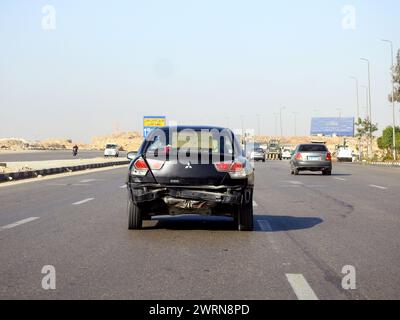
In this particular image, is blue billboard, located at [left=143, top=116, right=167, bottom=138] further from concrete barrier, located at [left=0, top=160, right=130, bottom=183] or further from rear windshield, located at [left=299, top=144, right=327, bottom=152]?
rear windshield, located at [left=299, top=144, right=327, bottom=152]

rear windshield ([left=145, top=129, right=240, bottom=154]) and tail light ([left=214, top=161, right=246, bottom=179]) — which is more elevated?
rear windshield ([left=145, top=129, right=240, bottom=154])

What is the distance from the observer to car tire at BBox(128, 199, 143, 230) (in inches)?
434

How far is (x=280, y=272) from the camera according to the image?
302 inches

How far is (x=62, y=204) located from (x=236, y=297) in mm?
10626

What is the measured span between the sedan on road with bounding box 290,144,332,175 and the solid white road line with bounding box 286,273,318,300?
27.9 metres

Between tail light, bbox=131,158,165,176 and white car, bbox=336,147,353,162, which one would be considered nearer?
tail light, bbox=131,158,165,176

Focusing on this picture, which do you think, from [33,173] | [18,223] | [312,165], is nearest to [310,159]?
[312,165]

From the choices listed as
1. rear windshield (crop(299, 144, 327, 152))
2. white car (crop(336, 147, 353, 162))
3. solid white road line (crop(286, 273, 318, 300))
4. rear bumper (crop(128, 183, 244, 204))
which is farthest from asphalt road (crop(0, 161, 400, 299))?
white car (crop(336, 147, 353, 162))

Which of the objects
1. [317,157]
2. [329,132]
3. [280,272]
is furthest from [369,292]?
[329,132]

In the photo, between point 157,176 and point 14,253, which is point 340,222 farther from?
point 14,253

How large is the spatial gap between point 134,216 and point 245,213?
1.70 m

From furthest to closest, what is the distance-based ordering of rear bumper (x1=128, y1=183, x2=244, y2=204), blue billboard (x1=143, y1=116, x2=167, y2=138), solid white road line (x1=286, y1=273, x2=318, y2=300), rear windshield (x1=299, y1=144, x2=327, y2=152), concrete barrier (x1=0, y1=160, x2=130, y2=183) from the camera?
blue billboard (x1=143, y1=116, x2=167, y2=138)
rear windshield (x1=299, y1=144, x2=327, y2=152)
concrete barrier (x1=0, y1=160, x2=130, y2=183)
rear bumper (x1=128, y1=183, x2=244, y2=204)
solid white road line (x1=286, y1=273, x2=318, y2=300)

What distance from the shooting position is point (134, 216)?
11117 mm

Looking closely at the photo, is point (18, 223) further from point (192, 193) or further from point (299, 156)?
point (299, 156)
